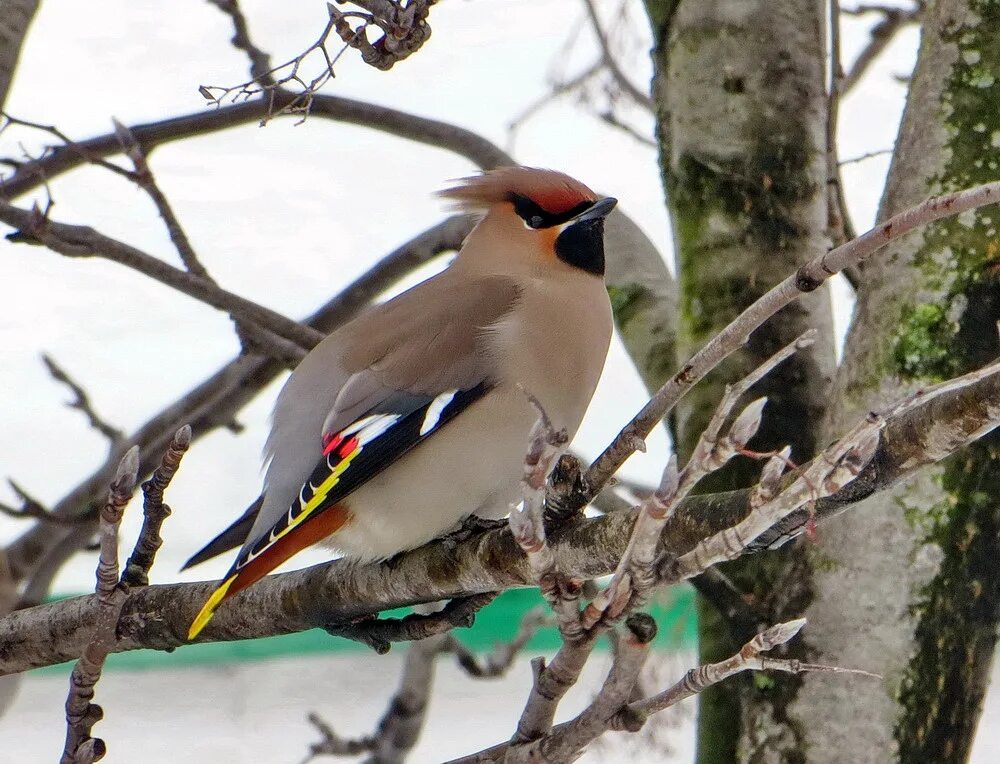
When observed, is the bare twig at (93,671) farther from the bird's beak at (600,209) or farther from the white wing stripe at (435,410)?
the bird's beak at (600,209)

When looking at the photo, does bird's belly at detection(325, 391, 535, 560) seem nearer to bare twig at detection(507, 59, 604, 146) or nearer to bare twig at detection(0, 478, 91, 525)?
bare twig at detection(0, 478, 91, 525)

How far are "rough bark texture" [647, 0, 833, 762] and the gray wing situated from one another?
0.43m

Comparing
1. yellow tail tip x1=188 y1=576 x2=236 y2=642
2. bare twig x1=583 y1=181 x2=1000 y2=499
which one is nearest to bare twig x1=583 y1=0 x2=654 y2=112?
yellow tail tip x1=188 y1=576 x2=236 y2=642

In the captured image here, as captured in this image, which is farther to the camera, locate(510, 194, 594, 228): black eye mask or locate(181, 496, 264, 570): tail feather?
locate(510, 194, 594, 228): black eye mask

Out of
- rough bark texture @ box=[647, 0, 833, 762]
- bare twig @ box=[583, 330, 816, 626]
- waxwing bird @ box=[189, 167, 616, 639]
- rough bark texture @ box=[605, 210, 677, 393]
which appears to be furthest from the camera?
rough bark texture @ box=[605, 210, 677, 393]

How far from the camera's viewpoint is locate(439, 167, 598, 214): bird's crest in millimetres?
2900

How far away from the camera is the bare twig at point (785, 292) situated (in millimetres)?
1192

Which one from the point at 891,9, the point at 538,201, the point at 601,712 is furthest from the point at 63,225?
the point at 891,9

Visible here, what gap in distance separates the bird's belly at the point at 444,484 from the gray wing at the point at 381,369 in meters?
0.08

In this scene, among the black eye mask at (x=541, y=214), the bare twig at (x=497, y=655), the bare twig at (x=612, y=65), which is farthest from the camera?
the bare twig at (x=612, y=65)

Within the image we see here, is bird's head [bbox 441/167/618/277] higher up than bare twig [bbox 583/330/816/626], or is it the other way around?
bird's head [bbox 441/167/618/277]

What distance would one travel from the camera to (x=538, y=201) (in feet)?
9.51

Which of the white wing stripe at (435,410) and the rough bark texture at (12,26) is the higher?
the rough bark texture at (12,26)


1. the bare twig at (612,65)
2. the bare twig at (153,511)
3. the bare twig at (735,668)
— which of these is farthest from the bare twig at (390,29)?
the bare twig at (612,65)
